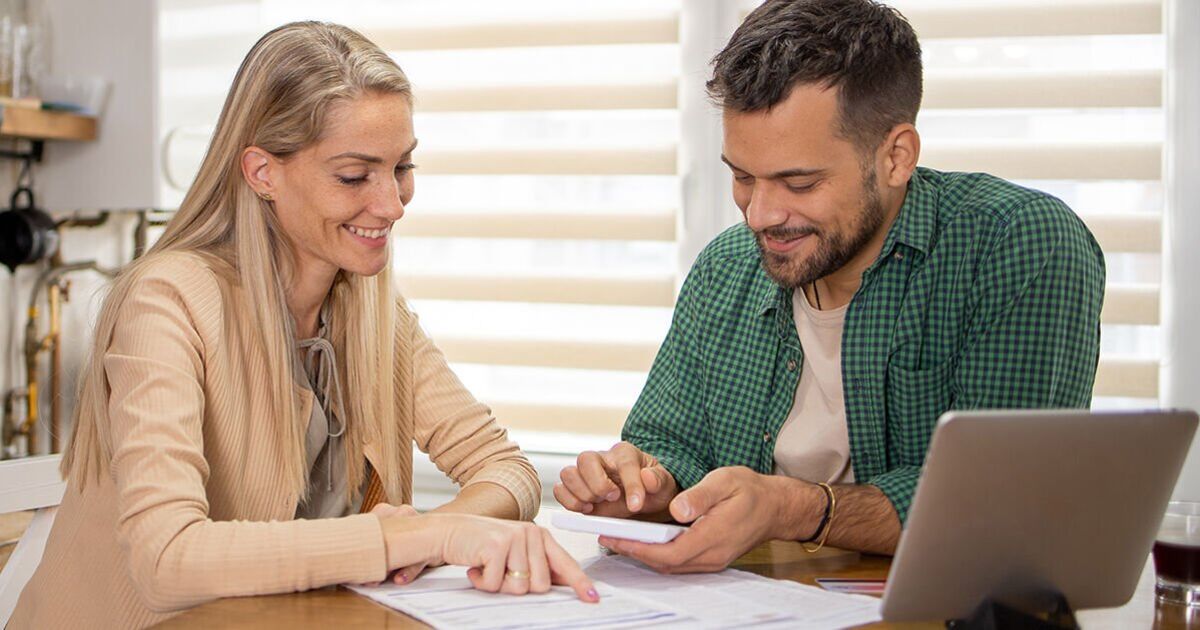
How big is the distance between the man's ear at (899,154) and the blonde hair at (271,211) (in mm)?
674

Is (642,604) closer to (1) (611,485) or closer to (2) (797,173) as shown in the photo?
(1) (611,485)

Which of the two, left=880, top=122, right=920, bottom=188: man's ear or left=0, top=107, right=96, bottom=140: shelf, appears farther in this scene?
left=0, top=107, right=96, bottom=140: shelf

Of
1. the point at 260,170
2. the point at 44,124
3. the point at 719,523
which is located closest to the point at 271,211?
the point at 260,170

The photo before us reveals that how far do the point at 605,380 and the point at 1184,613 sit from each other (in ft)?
5.35

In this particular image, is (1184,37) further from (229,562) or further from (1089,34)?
(229,562)

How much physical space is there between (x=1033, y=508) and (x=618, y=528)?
18.1 inches

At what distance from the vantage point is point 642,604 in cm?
122

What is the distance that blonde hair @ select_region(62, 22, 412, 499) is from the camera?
160cm

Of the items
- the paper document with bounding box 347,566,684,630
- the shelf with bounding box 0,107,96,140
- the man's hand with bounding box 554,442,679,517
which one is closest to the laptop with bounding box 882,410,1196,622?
the paper document with bounding box 347,566,684,630

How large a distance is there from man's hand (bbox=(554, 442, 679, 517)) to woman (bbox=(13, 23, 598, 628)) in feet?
0.42

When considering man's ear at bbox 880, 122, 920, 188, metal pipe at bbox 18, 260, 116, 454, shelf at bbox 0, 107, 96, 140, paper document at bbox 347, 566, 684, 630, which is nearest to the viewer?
paper document at bbox 347, 566, 684, 630

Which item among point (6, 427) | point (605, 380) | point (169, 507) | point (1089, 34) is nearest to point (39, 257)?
point (6, 427)

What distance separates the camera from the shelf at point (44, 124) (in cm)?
244

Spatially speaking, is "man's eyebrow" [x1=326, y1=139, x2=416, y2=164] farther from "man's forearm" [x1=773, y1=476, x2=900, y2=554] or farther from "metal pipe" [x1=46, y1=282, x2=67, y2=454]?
"metal pipe" [x1=46, y1=282, x2=67, y2=454]
